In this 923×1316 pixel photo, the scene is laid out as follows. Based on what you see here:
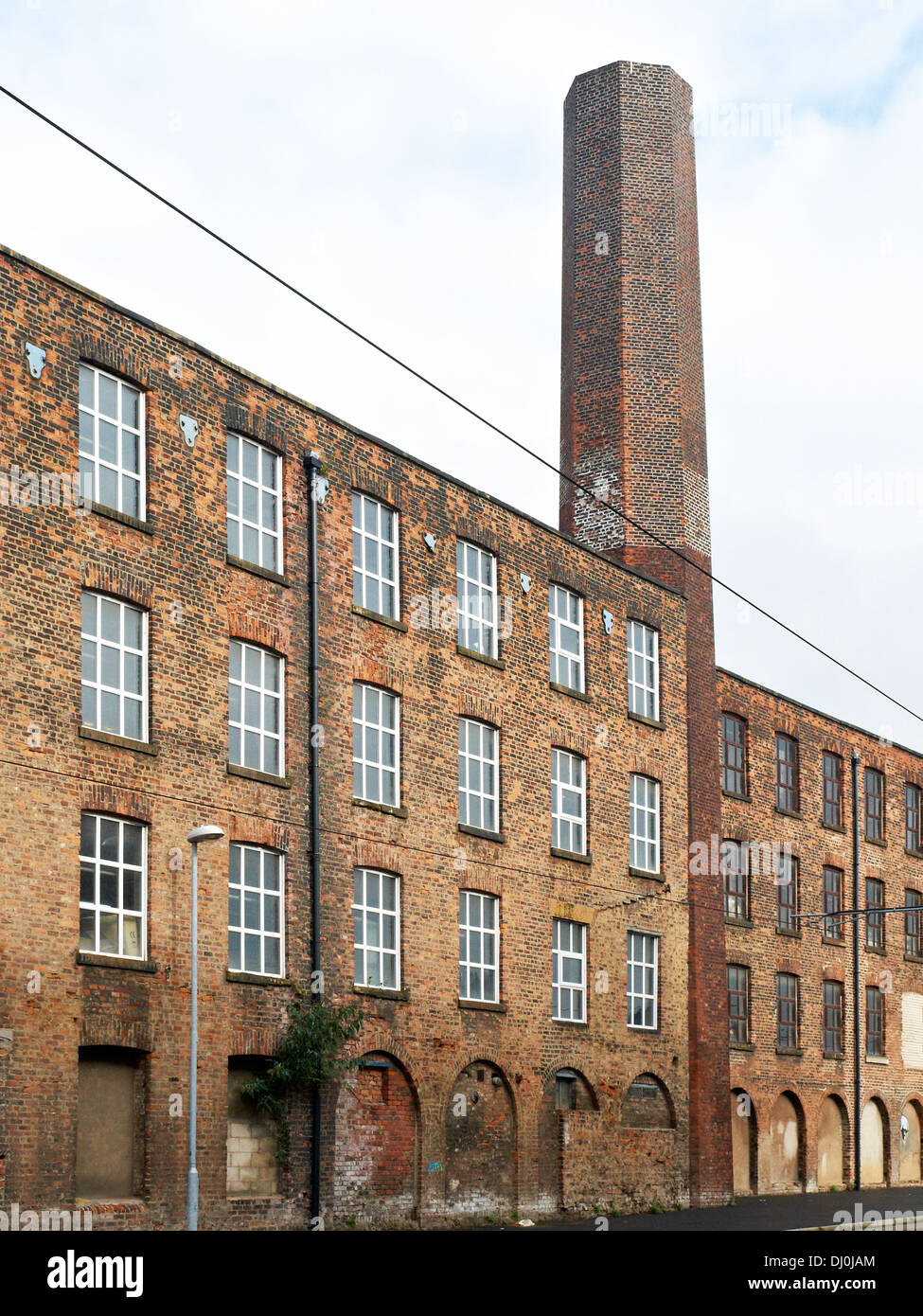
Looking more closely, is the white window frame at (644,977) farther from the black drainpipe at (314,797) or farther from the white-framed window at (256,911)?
the white-framed window at (256,911)

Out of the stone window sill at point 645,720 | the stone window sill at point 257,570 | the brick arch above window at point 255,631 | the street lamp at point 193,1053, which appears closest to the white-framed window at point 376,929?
the brick arch above window at point 255,631

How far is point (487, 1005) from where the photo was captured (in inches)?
1160

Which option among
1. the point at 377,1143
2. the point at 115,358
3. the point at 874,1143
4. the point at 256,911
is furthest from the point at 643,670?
the point at 874,1143

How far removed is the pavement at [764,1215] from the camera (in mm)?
28734

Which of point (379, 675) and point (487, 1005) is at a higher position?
point (379, 675)

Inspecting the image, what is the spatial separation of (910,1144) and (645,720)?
18.3m


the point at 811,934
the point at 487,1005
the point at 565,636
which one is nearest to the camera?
the point at 487,1005

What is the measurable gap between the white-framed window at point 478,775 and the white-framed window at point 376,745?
179cm

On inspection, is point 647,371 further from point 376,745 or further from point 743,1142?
point 743,1142

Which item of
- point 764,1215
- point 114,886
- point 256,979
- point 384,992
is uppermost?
point 114,886

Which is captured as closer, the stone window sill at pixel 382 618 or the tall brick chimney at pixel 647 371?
the stone window sill at pixel 382 618

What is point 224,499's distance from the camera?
83.9 feet

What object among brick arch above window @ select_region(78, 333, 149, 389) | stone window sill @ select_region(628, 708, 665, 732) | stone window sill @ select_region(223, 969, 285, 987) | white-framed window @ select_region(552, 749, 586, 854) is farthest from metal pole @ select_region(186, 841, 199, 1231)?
stone window sill @ select_region(628, 708, 665, 732)
